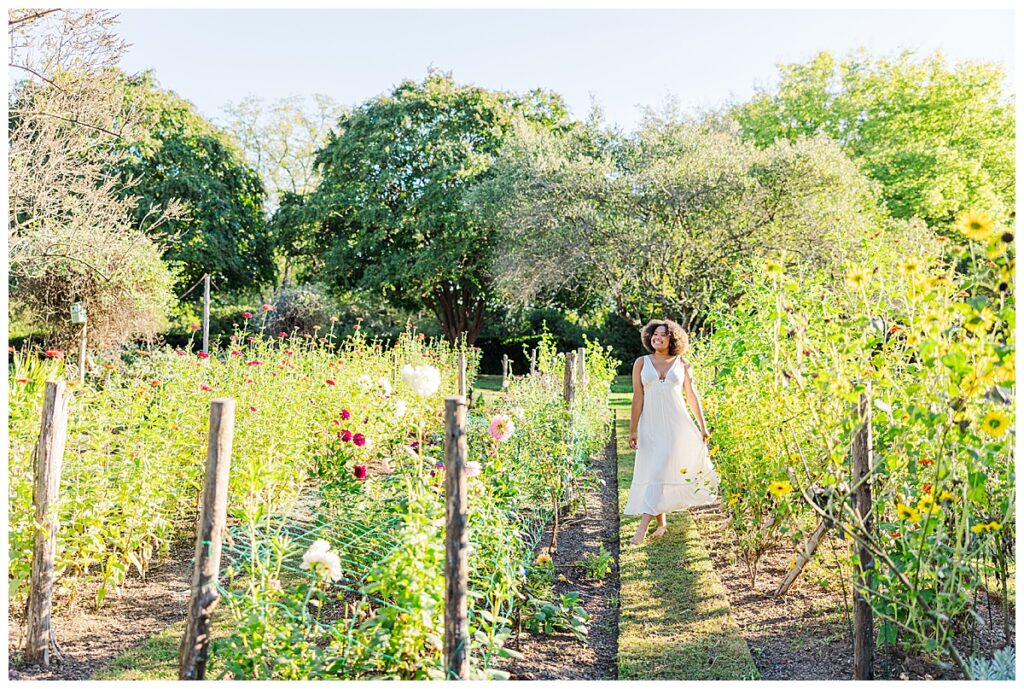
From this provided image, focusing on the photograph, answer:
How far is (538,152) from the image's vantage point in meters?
14.4

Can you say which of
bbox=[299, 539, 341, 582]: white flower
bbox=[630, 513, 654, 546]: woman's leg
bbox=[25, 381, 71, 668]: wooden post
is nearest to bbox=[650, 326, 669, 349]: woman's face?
bbox=[630, 513, 654, 546]: woman's leg

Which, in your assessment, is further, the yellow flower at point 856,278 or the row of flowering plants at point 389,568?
the yellow flower at point 856,278

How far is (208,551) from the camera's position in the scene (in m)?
2.42

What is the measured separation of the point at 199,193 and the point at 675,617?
17.7 m

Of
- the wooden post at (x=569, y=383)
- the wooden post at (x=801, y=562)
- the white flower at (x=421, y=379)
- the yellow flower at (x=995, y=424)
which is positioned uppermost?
the wooden post at (x=569, y=383)

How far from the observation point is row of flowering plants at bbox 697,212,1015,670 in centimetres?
238

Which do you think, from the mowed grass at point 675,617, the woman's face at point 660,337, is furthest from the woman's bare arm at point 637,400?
the mowed grass at point 675,617

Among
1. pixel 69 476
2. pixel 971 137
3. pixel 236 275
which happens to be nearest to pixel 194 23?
pixel 69 476

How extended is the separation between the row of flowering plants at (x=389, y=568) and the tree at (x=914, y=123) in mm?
15058

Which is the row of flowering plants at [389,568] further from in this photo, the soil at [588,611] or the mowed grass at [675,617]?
the mowed grass at [675,617]

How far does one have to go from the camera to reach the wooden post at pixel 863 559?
282cm

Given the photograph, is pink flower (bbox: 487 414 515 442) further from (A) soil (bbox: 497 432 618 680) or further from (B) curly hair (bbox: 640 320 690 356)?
(B) curly hair (bbox: 640 320 690 356)

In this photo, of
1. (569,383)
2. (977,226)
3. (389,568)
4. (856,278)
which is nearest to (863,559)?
(856,278)

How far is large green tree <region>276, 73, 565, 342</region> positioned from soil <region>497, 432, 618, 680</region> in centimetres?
1212
